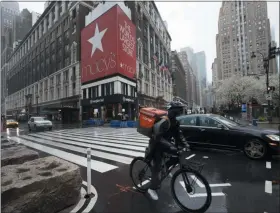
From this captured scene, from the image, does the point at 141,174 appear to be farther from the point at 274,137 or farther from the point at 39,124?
the point at 39,124

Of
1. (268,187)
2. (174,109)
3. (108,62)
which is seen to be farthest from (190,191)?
(108,62)

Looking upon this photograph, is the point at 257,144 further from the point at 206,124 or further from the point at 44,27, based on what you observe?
the point at 44,27

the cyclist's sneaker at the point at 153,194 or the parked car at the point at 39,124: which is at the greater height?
the parked car at the point at 39,124

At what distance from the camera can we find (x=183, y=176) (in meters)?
3.17

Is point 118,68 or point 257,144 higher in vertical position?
point 118,68

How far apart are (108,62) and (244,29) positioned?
23.5m

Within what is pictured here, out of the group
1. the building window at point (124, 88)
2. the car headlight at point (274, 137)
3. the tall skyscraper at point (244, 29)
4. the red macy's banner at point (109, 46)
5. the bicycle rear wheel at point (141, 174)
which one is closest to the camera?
the bicycle rear wheel at point (141, 174)

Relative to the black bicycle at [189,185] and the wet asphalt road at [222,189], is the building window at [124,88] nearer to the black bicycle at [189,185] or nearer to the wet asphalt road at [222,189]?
the wet asphalt road at [222,189]

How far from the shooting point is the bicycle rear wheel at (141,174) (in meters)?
3.79

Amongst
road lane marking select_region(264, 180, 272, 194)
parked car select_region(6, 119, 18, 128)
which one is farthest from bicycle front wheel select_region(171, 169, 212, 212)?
parked car select_region(6, 119, 18, 128)

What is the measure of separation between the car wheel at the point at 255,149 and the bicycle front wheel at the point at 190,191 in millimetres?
3943

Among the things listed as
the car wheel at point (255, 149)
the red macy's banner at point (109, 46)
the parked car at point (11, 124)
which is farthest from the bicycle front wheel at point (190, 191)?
the red macy's banner at point (109, 46)

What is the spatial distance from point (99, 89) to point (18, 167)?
34.9 metres

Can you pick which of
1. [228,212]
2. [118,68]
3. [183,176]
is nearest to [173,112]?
[183,176]
